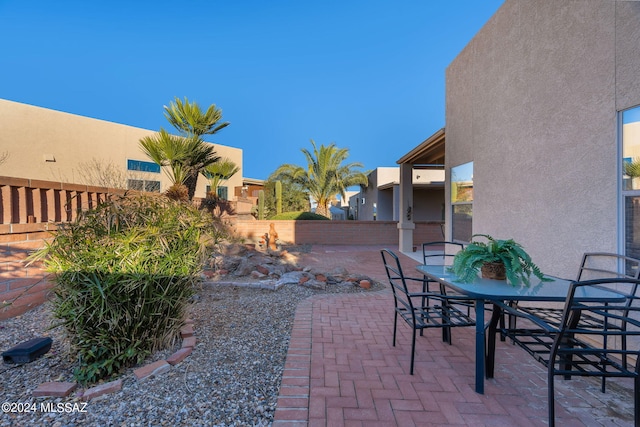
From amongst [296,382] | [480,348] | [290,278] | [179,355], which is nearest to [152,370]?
[179,355]

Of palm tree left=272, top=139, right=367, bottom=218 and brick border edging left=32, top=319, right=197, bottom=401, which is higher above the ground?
palm tree left=272, top=139, right=367, bottom=218

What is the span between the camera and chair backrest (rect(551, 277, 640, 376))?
1.64m

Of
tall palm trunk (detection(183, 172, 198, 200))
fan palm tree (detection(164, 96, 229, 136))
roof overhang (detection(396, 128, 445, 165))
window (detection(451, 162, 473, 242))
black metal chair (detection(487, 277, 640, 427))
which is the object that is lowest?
black metal chair (detection(487, 277, 640, 427))

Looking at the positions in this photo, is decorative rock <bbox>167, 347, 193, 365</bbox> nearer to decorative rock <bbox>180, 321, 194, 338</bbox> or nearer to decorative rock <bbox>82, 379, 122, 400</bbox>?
decorative rock <bbox>180, 321, 194, 338</bbox>

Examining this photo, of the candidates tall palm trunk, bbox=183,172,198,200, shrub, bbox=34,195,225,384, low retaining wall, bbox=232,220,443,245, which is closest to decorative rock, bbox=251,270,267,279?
shrub, bbox=34,195,225,384

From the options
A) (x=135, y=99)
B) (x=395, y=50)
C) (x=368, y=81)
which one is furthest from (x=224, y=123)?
(x=135, y=99)

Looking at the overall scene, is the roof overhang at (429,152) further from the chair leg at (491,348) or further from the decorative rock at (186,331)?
the decorative rock at (186,331)

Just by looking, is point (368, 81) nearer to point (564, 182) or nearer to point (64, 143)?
point (64, 143)

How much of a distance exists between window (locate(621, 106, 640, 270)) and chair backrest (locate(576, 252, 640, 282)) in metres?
0.11

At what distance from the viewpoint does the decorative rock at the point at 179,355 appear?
7.78ft

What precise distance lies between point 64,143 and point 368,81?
26.7m

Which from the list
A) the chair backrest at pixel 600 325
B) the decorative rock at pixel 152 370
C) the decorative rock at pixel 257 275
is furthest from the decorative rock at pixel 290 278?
the chair backrest at pixel 600 325

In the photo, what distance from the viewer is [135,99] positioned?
38.1 m

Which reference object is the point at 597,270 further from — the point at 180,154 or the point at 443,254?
the point at 180,154
